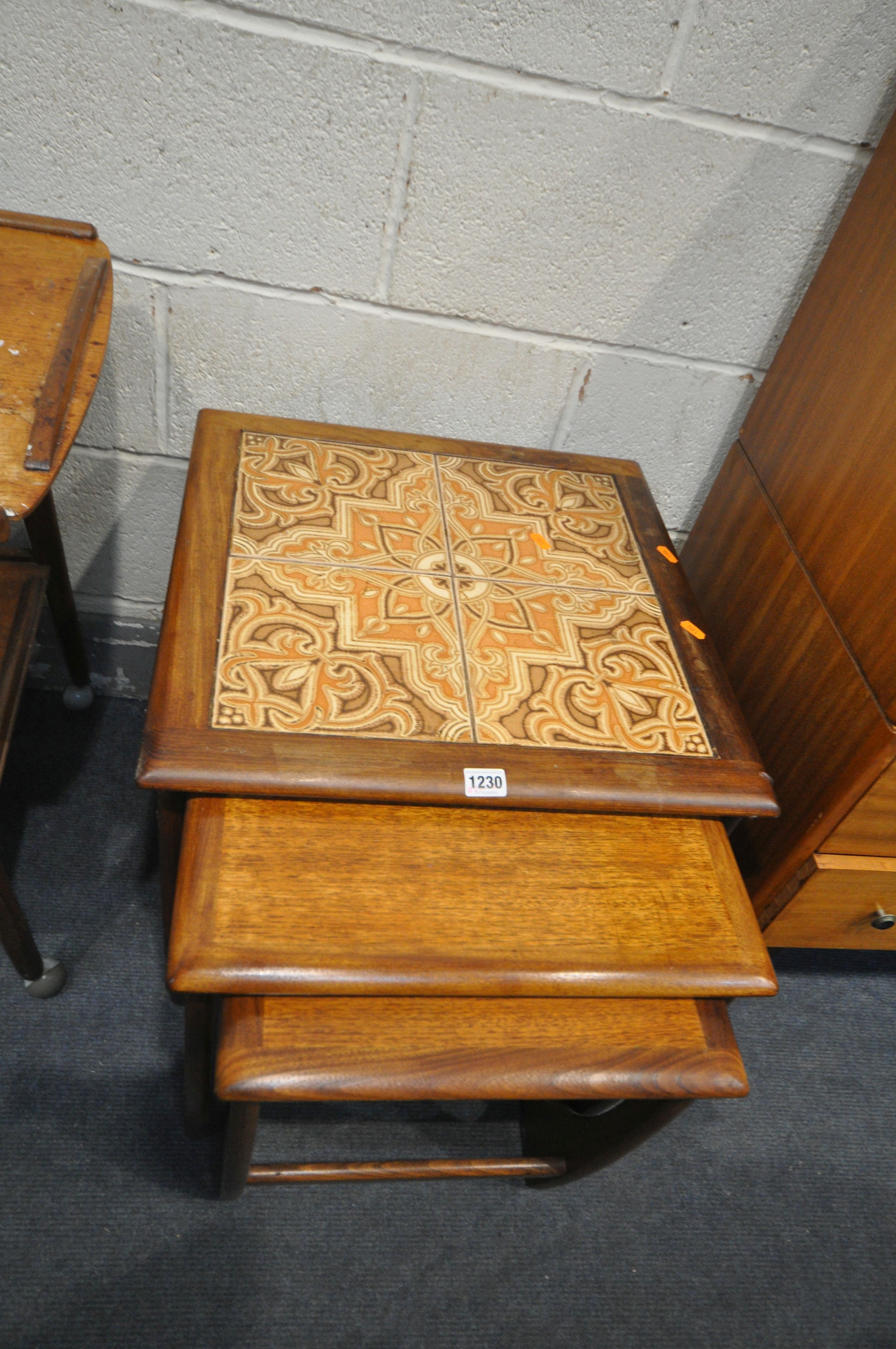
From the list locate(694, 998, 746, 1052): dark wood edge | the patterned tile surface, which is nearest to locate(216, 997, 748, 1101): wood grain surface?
locate(694, 998, 746, 1052): dark wood edge

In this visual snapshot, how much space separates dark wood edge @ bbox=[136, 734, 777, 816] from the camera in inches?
28.3

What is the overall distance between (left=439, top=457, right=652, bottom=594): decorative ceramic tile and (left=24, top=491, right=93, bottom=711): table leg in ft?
1.60

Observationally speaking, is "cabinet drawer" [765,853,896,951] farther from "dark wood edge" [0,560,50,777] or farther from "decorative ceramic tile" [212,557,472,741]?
"dark wood edge" [0,560,50,777]

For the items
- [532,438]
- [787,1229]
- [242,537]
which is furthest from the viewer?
[532,438]

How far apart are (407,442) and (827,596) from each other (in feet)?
1.72

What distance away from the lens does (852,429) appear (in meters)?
0.96

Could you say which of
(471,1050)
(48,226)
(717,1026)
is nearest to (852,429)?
(717,1026)

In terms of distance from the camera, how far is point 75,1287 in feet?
3.11

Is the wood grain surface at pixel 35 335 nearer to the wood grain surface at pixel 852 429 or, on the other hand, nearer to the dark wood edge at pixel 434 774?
the dark wood edge at pixel 434 774

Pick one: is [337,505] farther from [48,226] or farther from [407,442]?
[48,226]

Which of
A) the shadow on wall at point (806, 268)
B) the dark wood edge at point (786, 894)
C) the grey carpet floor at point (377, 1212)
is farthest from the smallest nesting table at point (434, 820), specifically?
the shadow on wall at point (806, 268)

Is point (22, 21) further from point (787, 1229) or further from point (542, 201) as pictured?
point (787, 1229)

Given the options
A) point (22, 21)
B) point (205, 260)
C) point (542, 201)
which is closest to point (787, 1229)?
point (542, 201)

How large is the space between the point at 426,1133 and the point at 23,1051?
1.69 ft
